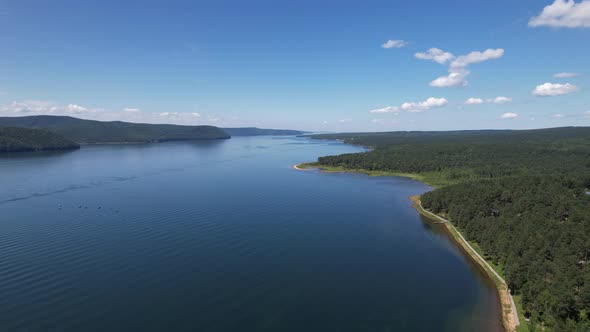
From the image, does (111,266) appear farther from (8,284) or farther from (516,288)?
(516,288)

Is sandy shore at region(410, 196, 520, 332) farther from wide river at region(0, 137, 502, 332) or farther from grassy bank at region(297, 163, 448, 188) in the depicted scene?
grassy bank at region(297, 163, 448, 188)

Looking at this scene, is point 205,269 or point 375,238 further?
point 375,238

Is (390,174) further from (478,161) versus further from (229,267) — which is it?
(229,267)

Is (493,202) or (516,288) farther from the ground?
(493,202)

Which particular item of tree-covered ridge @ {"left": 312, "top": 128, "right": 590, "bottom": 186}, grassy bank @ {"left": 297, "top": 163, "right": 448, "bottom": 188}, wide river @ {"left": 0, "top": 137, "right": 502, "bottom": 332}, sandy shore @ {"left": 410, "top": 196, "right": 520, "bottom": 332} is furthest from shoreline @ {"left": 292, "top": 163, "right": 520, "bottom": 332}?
tree-covered ridge @ {"left": 312, "top": 128, "right": 590, "bottom": 186}

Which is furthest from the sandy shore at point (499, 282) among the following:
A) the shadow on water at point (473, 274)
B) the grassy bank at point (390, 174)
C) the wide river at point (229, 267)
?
the grassy bank at point (390, 174)

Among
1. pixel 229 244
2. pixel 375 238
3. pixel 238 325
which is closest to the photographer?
pixel 238 325

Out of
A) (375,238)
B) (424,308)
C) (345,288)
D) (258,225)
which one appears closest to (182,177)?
(258,225)

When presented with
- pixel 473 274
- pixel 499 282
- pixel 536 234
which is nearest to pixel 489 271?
pixel 473 274
